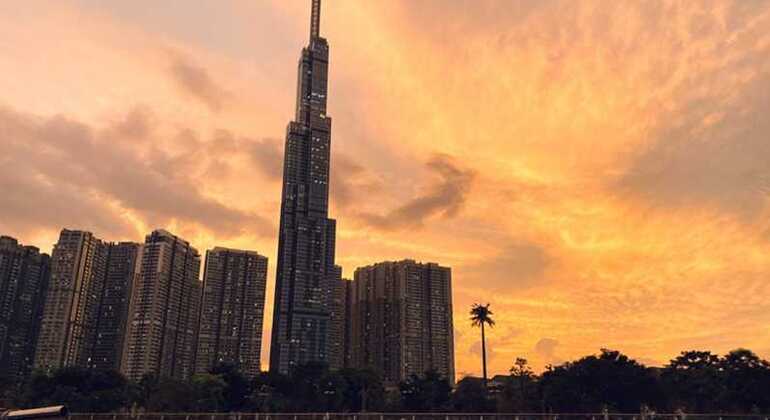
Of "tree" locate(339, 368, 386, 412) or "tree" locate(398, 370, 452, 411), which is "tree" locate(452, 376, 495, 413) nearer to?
"tree" locate(398, 370, 452, 411)

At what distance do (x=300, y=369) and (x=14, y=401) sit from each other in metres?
58.5

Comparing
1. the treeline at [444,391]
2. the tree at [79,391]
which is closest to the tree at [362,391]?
the treeline at [444,391]

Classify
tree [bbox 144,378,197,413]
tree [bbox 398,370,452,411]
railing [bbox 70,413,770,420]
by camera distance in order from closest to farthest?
railing [bbox 70,413,770,420], tree [bbox 144,378,197,413], tree [bbox 398,370,452,411]

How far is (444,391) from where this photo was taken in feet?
417

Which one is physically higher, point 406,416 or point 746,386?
point 746,386

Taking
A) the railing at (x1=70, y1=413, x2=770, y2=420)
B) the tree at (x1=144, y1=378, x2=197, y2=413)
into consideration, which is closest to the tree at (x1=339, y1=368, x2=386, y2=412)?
the tree at (x1=144, y1=378, x2=197, y2=413)

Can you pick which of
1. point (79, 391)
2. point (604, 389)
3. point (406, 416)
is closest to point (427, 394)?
point (604, 389)

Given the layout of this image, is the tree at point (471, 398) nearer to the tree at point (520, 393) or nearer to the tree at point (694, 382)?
the tree at point (520, 393)

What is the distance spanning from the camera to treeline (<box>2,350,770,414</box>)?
9925 centimetres

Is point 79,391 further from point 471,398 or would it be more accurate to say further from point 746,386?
A: point 746,386

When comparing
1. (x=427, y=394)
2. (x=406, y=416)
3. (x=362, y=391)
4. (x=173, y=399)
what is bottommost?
(x=406, y=416)

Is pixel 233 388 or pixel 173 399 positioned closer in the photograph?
pixel 173 399

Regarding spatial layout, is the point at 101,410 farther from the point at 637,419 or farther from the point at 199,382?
the point at 637,419

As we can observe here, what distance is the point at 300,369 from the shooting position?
138m
